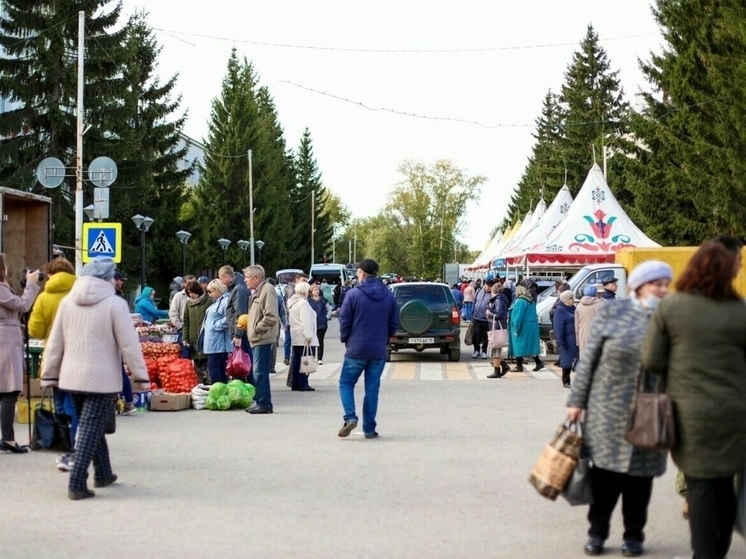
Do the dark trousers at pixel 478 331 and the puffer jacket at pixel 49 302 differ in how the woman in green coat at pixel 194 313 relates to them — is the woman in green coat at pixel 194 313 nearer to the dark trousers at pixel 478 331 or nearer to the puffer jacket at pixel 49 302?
the puffer jacket at pixel 49 302

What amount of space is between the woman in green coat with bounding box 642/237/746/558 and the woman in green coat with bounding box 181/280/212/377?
37.3 feet

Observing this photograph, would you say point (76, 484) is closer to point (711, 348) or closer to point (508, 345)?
point (711, 348)

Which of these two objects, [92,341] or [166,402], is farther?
[166,402]

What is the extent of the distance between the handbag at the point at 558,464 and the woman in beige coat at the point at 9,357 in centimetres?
609

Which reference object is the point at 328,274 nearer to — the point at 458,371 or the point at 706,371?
the point at 458,371

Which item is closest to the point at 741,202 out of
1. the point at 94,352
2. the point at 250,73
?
the point at 94,352

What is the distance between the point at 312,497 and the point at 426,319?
16476 millimetres

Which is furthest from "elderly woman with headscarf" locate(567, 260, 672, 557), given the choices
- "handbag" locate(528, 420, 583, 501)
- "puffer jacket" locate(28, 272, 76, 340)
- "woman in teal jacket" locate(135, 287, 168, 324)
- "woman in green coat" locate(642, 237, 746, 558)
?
A: "woman in teal jacket" locate(135, 287, 168, 324)

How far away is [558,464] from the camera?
20.7 feet

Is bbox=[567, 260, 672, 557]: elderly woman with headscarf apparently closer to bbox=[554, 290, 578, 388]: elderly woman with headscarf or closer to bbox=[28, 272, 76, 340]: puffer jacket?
bbox=[28, 272, 76, 340]: puffer jacket

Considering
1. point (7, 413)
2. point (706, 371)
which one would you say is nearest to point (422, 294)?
point (7, 413)

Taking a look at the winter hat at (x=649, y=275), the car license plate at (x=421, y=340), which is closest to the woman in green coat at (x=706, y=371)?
the winter hat at (x=649, y=275)

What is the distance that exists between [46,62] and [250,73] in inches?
1705

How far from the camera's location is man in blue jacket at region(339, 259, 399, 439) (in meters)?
11.9
